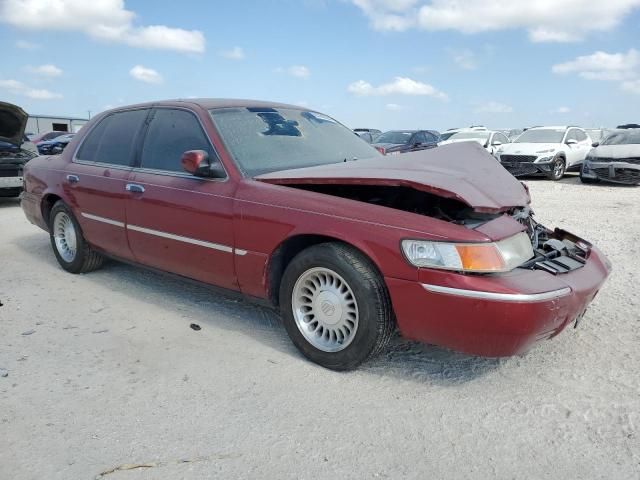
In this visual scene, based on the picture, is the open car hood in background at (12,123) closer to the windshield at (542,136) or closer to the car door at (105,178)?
the car door at (105,178)

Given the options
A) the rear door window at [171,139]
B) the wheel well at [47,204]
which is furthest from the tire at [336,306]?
the wheel well at [47,204]

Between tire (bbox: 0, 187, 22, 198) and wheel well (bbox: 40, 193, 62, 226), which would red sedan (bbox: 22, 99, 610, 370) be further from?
tire (bbox: 0, 187, 22, 198)

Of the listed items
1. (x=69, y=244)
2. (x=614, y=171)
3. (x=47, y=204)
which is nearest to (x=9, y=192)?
(x=47, y=204)

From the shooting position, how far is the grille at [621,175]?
11609mm

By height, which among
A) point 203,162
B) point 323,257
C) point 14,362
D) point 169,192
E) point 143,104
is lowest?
point 14,362

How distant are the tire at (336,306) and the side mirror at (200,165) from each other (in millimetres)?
830

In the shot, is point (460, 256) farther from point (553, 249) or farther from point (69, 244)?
point (69, 244)

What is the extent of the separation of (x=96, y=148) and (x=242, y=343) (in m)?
2.41

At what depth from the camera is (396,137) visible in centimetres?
1669

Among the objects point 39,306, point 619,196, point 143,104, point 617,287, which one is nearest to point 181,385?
point 39,306

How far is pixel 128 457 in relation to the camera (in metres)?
2.22

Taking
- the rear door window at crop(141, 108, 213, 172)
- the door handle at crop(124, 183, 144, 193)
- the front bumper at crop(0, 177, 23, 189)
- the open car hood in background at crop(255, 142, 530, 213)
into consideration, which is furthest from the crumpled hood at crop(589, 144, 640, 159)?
the front bumper at crop(0, 177, 23, 189)

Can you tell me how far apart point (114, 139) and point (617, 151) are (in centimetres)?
1159

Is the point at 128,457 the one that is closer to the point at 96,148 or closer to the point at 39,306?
the point at 39,306
